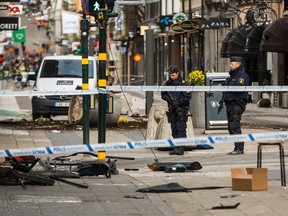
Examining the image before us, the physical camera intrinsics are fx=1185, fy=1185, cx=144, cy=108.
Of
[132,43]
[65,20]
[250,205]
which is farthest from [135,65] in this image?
[250,205]

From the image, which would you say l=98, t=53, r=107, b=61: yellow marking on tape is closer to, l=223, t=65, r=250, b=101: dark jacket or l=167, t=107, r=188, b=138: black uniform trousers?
l=223, t=65, r=250, b=101: dark jacket

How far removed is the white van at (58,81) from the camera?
1262 inches

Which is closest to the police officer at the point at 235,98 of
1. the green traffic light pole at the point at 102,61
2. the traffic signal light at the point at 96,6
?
the green traffic light pole at the point at 102,61

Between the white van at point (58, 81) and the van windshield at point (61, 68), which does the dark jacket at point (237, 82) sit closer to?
the white van at point (58, 81)

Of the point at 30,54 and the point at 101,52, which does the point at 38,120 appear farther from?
the point at 30,54

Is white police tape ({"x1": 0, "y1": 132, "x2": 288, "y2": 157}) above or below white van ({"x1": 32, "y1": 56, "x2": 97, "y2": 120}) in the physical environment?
above

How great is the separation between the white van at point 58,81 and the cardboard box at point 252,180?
17.5 m

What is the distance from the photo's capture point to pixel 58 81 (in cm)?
3234

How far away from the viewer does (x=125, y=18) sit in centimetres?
8869

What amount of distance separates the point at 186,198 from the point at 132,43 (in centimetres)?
7412

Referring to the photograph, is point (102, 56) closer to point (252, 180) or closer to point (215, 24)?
point (252, 180)

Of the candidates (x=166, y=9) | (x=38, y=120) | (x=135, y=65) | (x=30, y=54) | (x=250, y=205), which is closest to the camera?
(x=250, y=205)

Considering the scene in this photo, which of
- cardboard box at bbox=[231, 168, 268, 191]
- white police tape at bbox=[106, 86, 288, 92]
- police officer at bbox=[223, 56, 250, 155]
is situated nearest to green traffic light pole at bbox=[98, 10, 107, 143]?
white police tape at bbox=[106, 86, 288, 92]

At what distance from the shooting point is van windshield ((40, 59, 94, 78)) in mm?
32688
